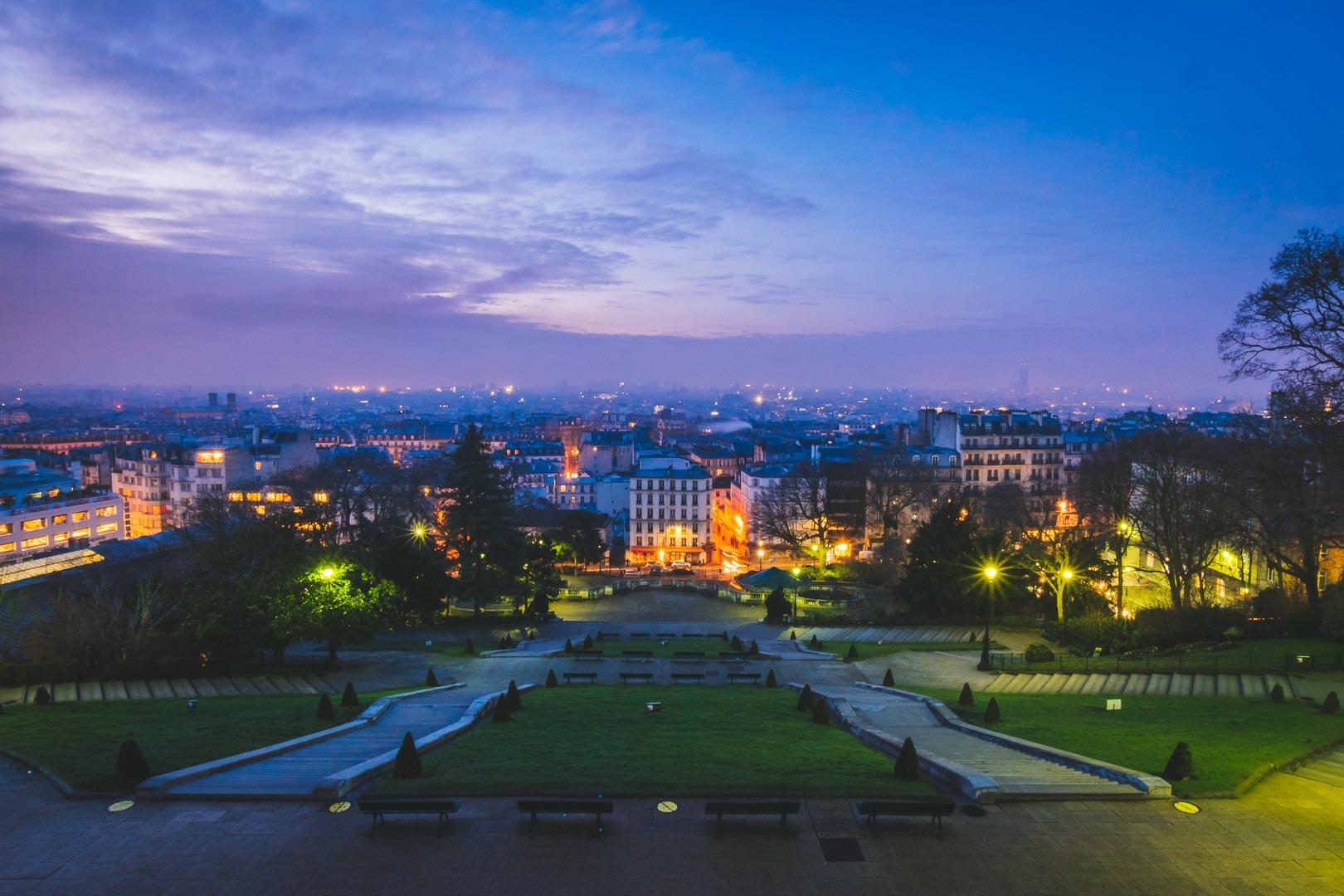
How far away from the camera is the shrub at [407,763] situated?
1583 cm

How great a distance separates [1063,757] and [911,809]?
6373 mm

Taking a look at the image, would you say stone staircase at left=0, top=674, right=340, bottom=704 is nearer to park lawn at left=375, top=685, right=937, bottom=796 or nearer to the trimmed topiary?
park lawn at left=375, top=685, right=937, bottom=796

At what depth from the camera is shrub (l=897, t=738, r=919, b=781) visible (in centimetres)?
1619

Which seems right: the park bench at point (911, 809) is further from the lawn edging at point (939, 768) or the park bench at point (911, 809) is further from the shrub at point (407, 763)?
the shrub at point (407, 763)

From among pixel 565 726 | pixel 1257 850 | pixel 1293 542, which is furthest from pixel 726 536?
pixel 1257 850

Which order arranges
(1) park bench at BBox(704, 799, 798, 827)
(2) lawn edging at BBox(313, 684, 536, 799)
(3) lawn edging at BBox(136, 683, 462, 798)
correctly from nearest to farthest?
(1) park bench at BBox(704, 799, 798, 827), (2) lawn edging at BBox(313, 684, 536, 799), (3) lawn edging at BBox(136, 683, 462, 798)

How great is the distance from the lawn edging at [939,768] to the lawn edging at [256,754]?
12.8 meters

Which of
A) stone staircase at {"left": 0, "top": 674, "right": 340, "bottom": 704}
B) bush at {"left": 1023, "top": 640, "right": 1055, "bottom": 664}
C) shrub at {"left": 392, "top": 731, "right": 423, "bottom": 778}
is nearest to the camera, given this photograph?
shrub at {"left": 392, "top": 731, "right": 423, "bottom": 778}

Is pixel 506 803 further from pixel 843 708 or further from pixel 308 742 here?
pixel 843 708

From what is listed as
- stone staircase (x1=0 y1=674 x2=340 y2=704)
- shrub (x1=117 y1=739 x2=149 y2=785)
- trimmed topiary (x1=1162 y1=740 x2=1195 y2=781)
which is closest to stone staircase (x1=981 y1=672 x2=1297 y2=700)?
trimmed topiary (x1=1162 y1=740 x2=1195 y2=781)

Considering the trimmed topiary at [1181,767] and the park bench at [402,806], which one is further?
the trimmed topiary at [1181,767]

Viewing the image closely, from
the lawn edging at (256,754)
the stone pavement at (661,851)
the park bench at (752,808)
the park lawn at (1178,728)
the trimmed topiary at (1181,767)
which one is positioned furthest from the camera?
the park lawn at (1178,728)

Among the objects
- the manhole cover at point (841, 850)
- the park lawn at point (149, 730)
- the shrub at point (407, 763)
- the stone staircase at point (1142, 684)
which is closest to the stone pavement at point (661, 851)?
the manhole cover at point (841, 850)

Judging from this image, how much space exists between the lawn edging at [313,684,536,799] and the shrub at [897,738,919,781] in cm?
1023
